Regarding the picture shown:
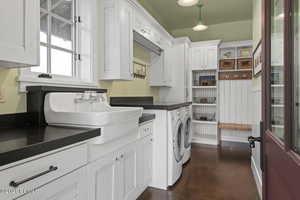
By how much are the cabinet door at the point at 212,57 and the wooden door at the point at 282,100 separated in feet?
11.2

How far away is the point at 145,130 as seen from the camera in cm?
204

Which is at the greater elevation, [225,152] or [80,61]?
[80,61]

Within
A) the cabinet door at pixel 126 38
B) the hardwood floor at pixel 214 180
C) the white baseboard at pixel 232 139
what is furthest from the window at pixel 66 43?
the white baseboard at pixel 232 139

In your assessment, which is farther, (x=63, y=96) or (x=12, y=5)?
(x=63, y=96)

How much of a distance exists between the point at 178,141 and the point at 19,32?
83.6 inches

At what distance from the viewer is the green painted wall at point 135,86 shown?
2.45 meters

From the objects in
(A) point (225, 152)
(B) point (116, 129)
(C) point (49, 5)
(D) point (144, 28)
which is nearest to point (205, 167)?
(A) point (225, 152)

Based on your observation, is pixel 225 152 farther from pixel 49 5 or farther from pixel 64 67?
pixel 49 5

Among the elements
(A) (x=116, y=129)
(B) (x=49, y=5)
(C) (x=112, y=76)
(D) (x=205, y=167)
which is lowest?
(D) (x=205, y=167)

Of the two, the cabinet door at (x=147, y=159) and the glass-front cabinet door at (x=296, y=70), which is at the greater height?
the glass-front cabinet door at (x=296, y=70)

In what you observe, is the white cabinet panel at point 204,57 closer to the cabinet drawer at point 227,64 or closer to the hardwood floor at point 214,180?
the cabinet drawer at point 227,64

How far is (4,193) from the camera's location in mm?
681

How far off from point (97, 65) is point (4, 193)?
1631 millimetres

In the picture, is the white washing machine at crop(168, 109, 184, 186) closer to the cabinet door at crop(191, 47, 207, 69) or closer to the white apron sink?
the white apron sink
